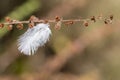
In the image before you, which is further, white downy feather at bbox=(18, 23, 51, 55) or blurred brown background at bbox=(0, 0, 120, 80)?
blurred brown background at bbox=(0, 0, 120, 80)

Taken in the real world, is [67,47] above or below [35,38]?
below

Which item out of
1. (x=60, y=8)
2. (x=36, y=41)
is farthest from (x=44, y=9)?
(x=36, y=41)

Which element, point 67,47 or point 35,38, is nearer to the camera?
point 35,38

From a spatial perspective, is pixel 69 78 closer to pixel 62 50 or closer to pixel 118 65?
pixel 62 50

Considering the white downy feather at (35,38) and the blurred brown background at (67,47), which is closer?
the white downy feather at (35,38)
